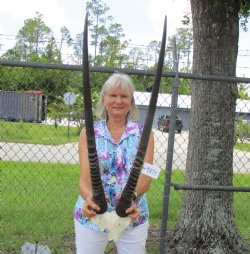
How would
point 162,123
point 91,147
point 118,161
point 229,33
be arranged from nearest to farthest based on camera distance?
point 91,147, point 118,161, point 229,33, point 162,123

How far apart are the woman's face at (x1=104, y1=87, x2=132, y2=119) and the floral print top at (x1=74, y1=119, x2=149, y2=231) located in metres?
0.14


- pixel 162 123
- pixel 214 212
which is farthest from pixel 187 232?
pixel 162 123

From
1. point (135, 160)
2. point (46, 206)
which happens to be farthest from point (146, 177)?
point (46, 206)

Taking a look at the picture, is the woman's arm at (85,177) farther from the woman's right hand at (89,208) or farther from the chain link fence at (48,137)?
the chain link fence at (48,137)

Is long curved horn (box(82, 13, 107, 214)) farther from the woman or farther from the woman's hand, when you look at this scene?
the woman

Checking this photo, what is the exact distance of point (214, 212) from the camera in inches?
198

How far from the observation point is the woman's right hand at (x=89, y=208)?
9.04 feet

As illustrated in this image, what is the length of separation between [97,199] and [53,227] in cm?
348

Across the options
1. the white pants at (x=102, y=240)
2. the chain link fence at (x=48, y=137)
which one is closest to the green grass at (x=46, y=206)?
the chain link fence at (x=48, y=137)

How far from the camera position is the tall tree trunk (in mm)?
4801

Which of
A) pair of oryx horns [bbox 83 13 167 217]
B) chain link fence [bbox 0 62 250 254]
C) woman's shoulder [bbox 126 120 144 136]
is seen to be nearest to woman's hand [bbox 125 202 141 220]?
pair of oryx horns [bbox 83 13 167 217]

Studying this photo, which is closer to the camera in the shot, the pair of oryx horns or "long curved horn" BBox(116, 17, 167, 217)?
the pair of oryx horns

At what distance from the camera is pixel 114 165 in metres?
3.06

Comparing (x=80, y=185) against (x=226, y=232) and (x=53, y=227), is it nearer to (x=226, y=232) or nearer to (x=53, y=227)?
(x=226, y=232)
